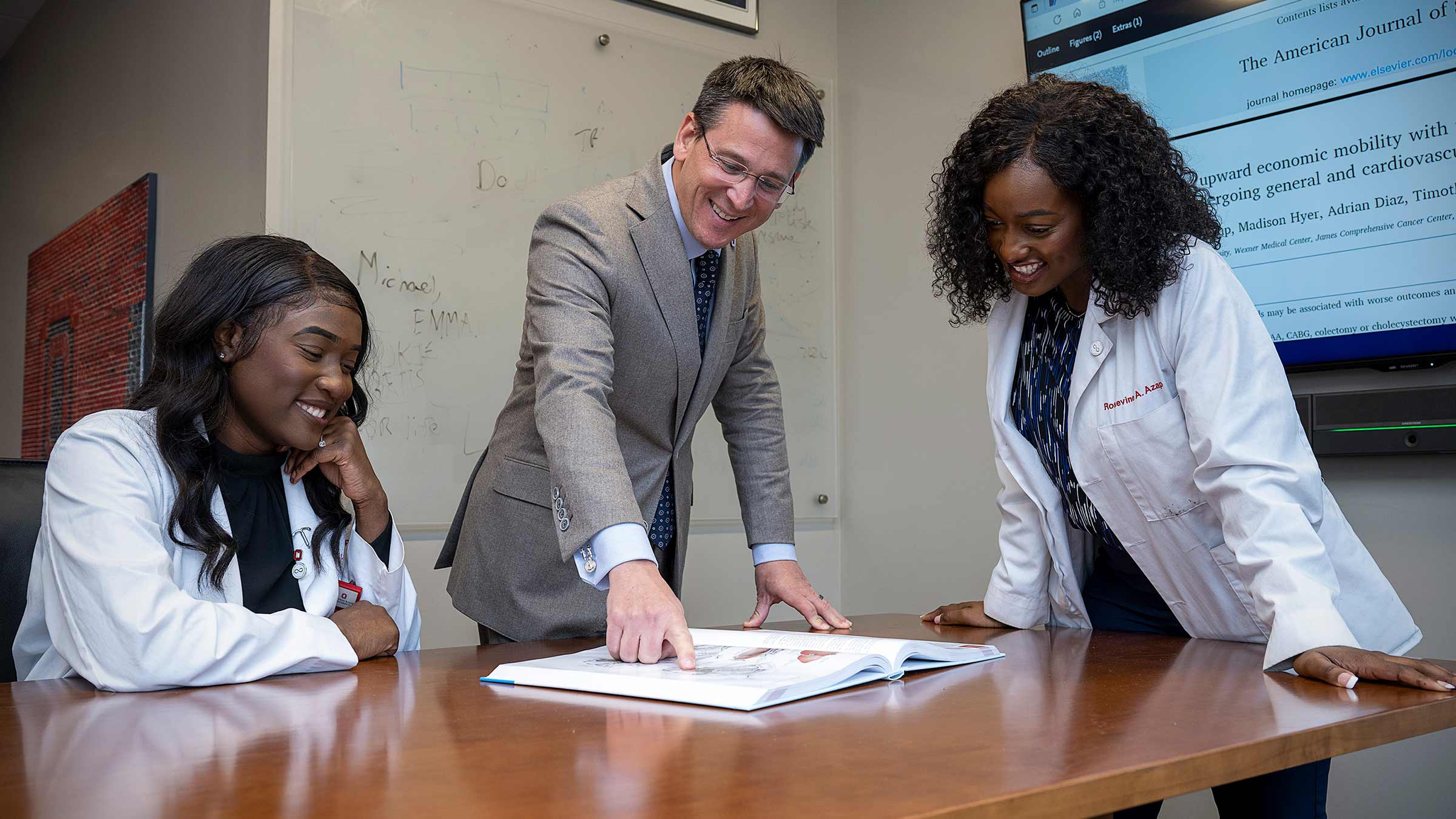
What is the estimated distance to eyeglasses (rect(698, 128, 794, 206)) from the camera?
155cm

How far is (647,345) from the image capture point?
1.61m

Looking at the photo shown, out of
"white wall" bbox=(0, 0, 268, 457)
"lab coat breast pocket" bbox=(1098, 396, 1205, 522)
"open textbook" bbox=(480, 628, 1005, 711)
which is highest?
"white wall" bbox=(0, 0, 268, 457)

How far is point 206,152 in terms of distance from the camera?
9.23ft

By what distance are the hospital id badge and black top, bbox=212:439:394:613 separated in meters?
0.06

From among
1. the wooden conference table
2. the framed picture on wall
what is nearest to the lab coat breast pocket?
the wooden conference table

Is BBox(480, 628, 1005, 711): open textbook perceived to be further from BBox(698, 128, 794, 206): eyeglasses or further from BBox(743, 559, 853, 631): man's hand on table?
BBox(698, 128, 794, 206): eyeglasses

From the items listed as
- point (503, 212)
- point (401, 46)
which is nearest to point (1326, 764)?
point (503, 212)

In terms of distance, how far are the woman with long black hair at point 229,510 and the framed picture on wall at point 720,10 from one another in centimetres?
186

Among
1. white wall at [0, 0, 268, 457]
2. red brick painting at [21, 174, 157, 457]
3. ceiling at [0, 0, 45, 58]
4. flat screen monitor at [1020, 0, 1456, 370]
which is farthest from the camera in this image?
ceiling at [0, 0, 45, 58]

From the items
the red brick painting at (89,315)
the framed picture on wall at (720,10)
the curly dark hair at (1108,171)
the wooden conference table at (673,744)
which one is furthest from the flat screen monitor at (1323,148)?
the red brick painting at (89,315)

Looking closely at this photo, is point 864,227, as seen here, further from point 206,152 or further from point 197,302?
point 197,302

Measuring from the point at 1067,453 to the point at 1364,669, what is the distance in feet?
1.82

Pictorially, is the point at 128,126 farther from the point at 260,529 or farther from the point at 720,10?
the point at 260,529

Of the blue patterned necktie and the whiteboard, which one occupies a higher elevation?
the whiteboard
